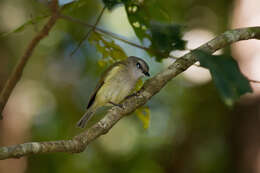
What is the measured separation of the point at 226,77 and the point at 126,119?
7.21m

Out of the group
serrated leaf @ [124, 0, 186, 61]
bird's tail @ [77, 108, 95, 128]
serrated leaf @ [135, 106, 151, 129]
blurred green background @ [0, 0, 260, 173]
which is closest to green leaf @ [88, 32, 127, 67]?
serrated leaf @ [124, 0, 186, 61]

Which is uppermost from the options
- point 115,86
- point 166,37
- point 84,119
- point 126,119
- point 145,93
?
point 166,37

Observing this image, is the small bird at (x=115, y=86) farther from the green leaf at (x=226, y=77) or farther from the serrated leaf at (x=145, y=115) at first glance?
the green leaf at (x=226, y=77)

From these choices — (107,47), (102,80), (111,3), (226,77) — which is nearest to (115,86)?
(102,80)

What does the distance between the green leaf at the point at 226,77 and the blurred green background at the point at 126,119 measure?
17.2 ft

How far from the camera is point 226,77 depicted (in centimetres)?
198

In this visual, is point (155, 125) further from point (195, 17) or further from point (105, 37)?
point (105, 37)

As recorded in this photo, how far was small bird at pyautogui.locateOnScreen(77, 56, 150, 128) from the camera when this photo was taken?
15.3ft

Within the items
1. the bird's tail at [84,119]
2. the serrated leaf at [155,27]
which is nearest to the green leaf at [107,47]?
the serrated leaf at [155,27]

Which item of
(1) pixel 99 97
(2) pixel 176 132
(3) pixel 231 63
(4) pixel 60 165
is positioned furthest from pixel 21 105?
(3) pixel 231 63

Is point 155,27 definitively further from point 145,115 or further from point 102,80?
point 102,80

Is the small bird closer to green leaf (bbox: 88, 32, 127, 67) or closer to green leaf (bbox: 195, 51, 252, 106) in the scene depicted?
green leaf (bbox: 88, 32, 127, 67)

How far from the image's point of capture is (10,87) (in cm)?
343

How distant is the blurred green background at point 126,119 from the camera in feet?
25.6
